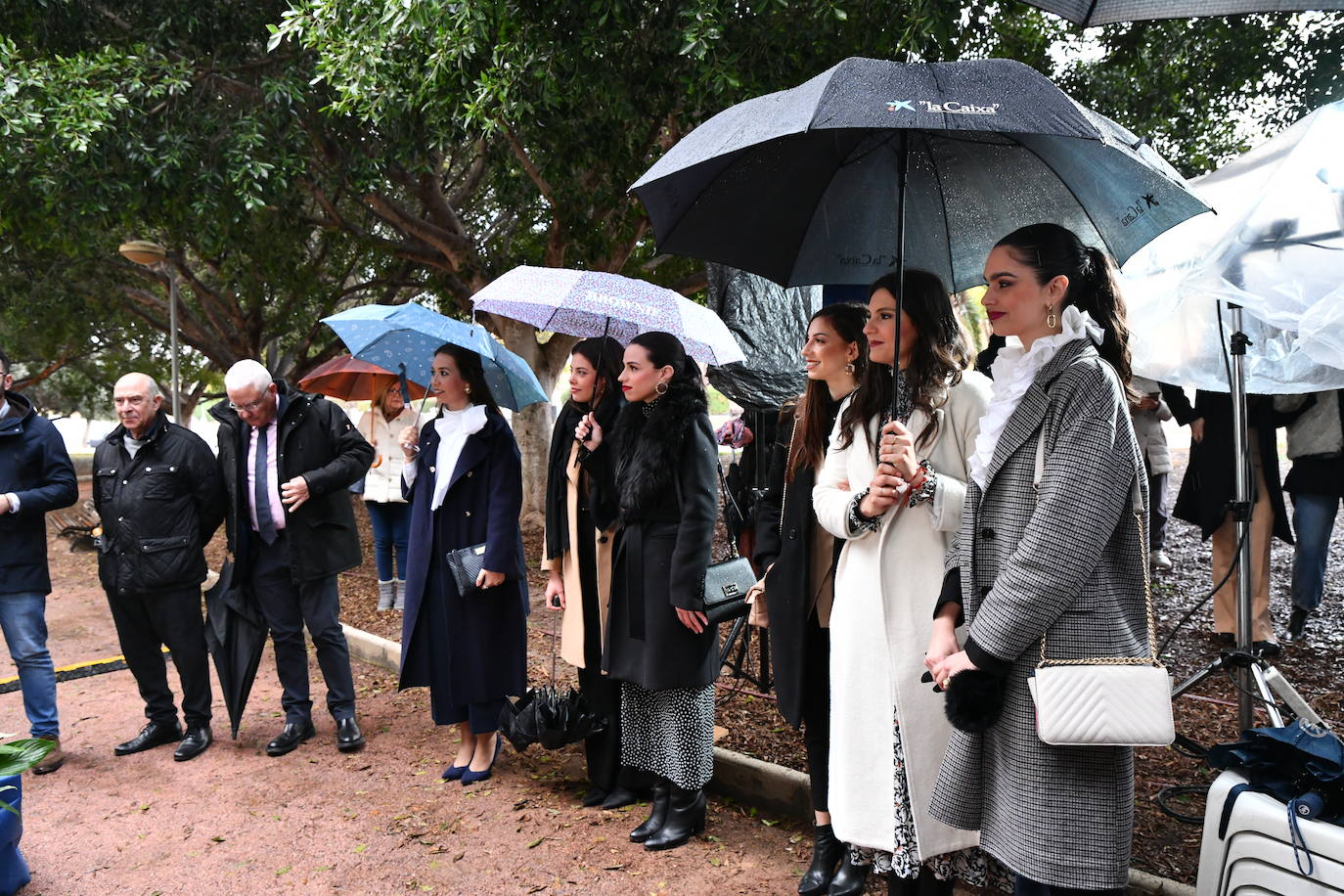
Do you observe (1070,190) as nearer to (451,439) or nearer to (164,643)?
(451,439)

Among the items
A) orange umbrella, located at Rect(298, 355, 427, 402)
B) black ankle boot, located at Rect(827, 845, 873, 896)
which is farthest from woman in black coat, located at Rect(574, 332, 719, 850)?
orange umbrella, located at Rect(298, 355, 427, 402)

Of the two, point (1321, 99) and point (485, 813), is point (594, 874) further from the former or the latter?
point (1321, 99)

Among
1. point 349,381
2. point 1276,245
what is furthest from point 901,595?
point 349,381

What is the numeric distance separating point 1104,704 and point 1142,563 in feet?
1.32

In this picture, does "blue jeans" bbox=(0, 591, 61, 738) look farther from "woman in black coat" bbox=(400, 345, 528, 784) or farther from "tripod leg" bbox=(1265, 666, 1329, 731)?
"tripod leg" bbox=(1265, 666, 1329, 731)

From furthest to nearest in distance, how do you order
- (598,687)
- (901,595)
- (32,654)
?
(32,654)
(598,687)
(901,595)

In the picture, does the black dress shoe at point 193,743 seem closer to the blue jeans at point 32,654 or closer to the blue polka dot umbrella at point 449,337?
the blue jeans at point 32,654

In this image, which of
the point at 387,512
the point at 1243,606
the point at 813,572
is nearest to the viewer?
the point at 813,572

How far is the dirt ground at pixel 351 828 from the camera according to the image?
3.94 m

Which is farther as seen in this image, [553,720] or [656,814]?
[553,720]

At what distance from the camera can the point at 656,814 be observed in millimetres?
4238

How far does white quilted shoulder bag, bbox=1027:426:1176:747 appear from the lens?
2.20 metres

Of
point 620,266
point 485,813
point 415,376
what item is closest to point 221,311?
point 620,266

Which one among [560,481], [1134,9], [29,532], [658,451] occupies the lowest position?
[29,532]
